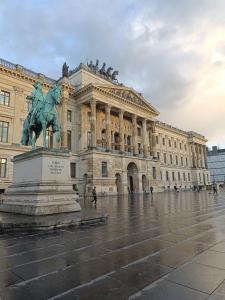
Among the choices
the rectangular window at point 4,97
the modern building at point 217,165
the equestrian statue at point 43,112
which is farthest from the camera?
the modern building at point 217,165

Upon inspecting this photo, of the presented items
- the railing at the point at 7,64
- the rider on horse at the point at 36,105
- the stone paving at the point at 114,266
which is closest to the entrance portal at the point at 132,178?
the railing at the point at 7,64

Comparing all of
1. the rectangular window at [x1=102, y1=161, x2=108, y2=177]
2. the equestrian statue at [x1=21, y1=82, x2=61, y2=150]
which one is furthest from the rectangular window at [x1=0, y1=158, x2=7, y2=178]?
the equestrian statue at [x1=21, y1=82, x2=61, y2=150]

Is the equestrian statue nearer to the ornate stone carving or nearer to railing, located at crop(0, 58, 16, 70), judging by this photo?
the ornate stone carving

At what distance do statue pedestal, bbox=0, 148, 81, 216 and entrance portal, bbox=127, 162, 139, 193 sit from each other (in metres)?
35.1

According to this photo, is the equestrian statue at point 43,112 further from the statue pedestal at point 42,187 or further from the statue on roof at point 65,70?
the statue on roof at point 65,70

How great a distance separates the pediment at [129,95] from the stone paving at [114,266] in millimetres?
37360

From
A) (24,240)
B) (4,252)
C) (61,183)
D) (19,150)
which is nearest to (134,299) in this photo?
(4,252)

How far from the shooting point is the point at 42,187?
10.6 meters

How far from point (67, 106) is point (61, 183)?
1261 inches

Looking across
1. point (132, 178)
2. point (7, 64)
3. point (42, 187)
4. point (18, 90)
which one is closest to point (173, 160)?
point (132, 178)

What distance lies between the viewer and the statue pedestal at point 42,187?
33.6 feet

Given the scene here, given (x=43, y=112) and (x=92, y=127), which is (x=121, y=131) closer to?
(x=92, y=127)

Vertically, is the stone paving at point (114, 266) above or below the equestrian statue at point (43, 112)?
below

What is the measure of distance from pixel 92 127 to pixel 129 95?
13.0m
